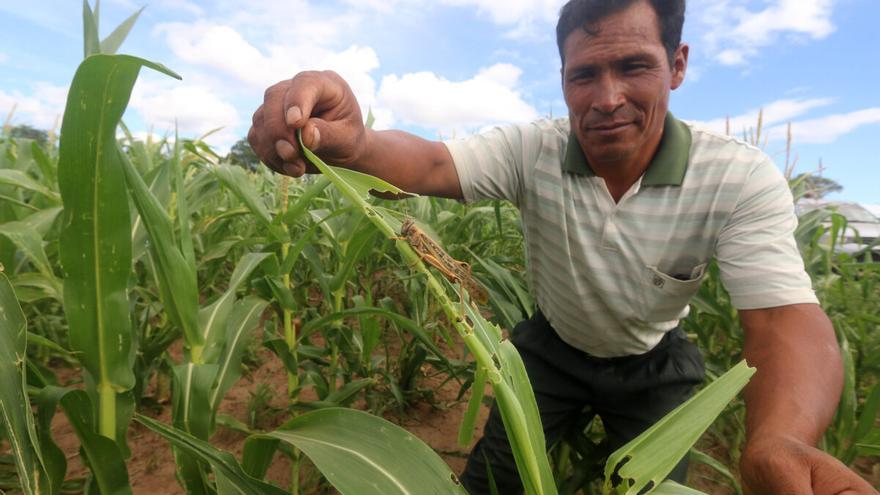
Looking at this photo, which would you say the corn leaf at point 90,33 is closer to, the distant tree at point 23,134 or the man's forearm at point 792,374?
the man's forearm at point 792,374

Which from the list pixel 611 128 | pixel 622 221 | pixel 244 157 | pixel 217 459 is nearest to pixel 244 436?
pixel 217 459

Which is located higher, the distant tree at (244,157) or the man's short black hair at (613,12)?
the man's short black hair at (613,12)

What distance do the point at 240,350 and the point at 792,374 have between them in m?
1.22

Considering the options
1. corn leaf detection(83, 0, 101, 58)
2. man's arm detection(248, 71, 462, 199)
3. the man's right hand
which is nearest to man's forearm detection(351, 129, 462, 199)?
man's arm detection(248, 71, 462, 199)

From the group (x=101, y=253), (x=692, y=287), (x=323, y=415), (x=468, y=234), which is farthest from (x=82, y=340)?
(x=468, y=234)

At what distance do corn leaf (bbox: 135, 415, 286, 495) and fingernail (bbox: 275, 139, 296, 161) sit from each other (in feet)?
1.50

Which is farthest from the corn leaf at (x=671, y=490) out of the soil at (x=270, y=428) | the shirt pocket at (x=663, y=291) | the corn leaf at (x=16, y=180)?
the corn leaf at (x=16, y=180)

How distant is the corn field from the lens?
21.8 inches

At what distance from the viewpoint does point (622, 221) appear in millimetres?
1424

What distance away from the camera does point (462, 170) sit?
1542 millimetres

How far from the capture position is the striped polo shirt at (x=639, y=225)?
1263 millimetres

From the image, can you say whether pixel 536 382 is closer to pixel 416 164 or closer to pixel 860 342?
pixel 416 164

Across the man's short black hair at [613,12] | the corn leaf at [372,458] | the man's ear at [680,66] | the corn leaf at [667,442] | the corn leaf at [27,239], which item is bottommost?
the corn leaf at [372,458]

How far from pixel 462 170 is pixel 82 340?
107 cm
